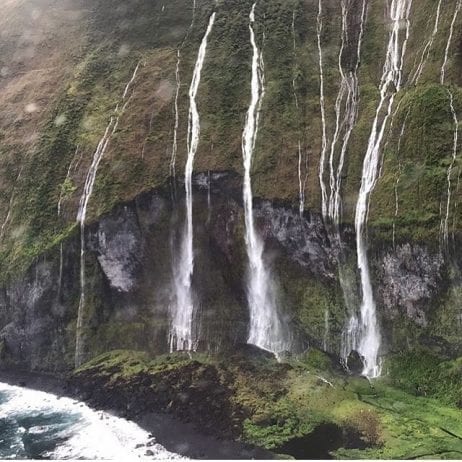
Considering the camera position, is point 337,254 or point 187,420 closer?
point 187,420

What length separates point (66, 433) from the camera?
24.5 m

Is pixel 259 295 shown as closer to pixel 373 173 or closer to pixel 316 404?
pixel 316 404

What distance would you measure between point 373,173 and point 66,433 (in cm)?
1867

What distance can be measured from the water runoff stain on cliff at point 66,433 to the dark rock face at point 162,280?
414 cm

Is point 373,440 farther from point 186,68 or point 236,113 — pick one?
point 186,68

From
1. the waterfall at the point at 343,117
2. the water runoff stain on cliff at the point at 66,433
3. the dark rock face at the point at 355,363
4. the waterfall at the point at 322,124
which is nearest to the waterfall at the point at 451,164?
the waterfall at the point at 343,117

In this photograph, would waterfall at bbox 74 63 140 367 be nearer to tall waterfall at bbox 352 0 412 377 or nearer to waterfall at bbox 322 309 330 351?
waterfall at bbox 322 309 330 351

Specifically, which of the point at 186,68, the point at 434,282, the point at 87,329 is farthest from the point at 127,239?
the point at 434,282

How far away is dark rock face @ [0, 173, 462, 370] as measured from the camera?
29.1m

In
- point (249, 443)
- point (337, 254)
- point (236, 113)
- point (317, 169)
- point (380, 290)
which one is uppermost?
point (236, 113)

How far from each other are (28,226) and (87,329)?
320 inches

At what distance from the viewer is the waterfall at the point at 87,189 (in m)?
31.7

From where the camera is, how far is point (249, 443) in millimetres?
22109

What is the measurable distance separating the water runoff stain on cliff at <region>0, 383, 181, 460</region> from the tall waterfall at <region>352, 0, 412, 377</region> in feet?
33.8
